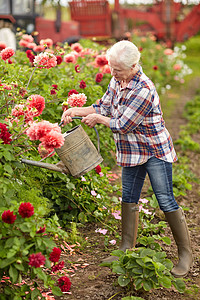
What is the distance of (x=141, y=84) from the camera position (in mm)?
2533

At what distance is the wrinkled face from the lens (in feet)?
8.07

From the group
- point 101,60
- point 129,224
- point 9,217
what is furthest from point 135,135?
point 101,60

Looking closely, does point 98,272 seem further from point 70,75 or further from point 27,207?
point 70,75

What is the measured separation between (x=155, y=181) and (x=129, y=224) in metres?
0.38

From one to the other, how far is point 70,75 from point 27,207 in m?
2.63

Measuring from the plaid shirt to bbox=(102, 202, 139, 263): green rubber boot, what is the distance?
1.08ft

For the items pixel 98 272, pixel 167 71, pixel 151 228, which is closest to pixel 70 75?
pixel 151 228

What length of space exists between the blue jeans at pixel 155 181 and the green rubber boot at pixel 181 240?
5cm

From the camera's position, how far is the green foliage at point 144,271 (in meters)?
2.29

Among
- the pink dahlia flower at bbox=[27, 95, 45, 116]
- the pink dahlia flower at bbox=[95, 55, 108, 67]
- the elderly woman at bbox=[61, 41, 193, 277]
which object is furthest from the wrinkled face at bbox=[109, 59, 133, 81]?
the pink dahlia flower at bbox=[95, 55, 108, 67]

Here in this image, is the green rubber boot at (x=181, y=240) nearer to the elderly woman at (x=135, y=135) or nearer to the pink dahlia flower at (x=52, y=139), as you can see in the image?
the elderly woman at (x=135, y=135)

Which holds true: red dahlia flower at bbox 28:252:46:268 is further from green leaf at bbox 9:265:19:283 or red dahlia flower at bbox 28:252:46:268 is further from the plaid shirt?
the plaid shirt

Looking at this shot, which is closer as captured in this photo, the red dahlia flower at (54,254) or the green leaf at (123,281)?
the red dahlia flower at (54,254)

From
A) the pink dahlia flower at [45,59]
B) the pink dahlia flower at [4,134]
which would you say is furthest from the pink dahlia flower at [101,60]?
the pink dahlia flower at [4,134]
